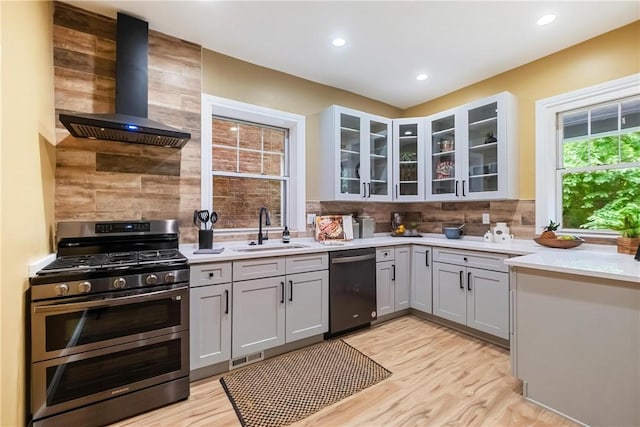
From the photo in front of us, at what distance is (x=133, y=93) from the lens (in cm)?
Result: 229

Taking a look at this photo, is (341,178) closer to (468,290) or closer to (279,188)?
(279,188)

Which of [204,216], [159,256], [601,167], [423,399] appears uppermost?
[601,167]

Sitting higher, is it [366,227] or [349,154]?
[349,154]

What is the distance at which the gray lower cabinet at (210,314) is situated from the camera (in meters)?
2.08

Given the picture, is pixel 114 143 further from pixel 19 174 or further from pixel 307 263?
pixel 307 263

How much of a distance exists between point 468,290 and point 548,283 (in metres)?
1.06

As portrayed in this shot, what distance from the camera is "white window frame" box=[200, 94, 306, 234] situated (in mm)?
2744

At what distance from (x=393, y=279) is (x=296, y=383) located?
1.62 m

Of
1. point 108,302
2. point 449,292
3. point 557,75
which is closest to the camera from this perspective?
point 108,302

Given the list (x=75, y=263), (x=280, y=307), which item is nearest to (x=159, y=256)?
(x=75, y=263)

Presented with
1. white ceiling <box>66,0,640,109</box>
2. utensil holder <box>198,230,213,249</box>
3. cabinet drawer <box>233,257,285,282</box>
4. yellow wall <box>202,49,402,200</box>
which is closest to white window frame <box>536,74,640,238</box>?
white ceiling <box>66,0,640,109</box>

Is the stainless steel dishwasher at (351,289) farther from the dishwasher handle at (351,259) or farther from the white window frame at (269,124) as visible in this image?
the white window frame at (269,124)

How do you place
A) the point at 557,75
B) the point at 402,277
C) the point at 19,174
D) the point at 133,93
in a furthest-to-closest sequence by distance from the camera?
1. the point at 402,277
2. the point at 557,75
3. the point at 133,93
4. the point at 19,174

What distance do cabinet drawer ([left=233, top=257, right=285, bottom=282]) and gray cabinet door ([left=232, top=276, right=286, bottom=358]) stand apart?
0.13ft
